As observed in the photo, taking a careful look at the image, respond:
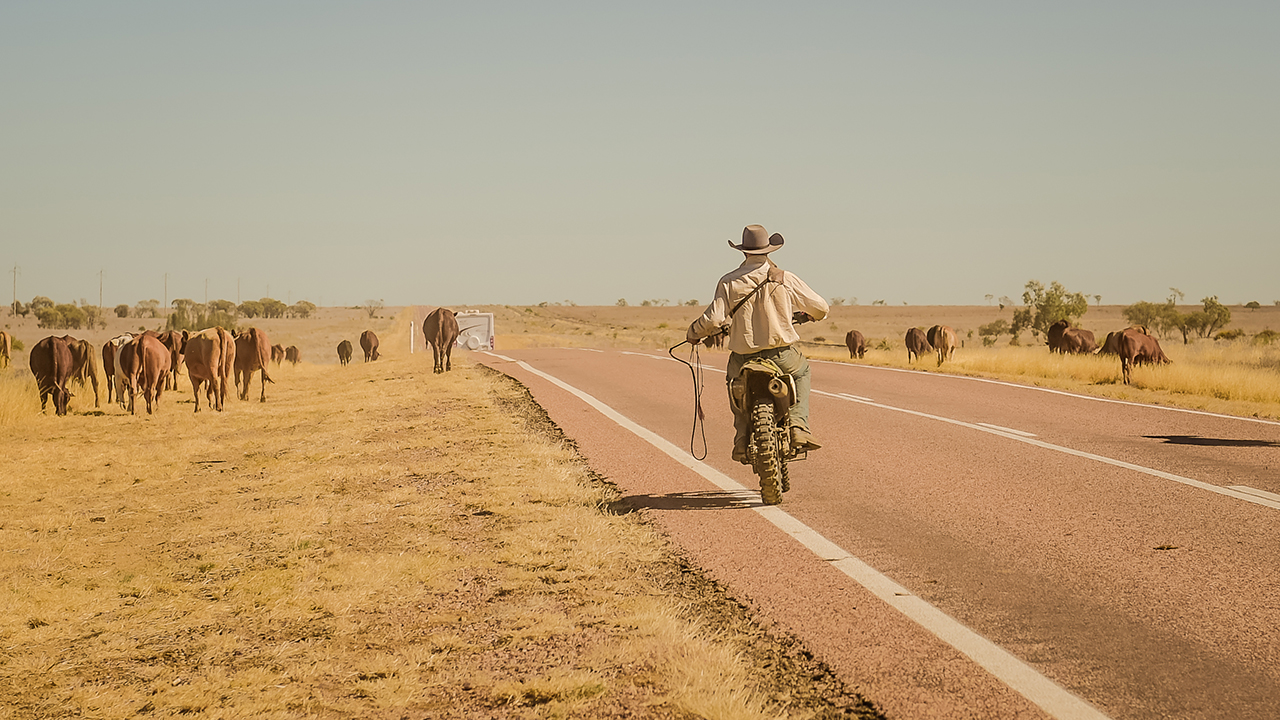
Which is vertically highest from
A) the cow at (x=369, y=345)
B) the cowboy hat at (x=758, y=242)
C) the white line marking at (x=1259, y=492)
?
the cowboy hat at (x=758, y=242)

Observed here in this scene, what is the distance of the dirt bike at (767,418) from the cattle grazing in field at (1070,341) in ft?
84.7

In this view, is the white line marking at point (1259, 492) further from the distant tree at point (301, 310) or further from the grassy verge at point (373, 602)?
the distant tree at point (301, 310)

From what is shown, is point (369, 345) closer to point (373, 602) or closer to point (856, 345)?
point (856, 345)

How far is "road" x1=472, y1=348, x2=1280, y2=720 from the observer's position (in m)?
3.71

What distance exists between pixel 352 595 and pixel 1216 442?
9343 mm

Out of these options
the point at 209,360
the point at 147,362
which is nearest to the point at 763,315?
the point at 209,360

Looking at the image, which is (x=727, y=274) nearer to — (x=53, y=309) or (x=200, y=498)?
(x=200, y=498)

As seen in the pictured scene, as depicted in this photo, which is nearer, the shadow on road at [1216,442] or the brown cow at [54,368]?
the shadow on road at [1216,442]

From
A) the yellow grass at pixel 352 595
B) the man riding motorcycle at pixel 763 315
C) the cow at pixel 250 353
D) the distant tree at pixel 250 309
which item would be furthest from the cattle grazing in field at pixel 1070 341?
the distant tree at pixel 250 309

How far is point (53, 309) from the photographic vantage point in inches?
3265

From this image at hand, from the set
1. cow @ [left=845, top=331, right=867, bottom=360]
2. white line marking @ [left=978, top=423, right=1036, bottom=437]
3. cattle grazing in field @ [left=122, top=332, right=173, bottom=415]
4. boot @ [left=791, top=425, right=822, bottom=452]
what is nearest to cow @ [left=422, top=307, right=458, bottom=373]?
cattle grazing in field @ [left=122, top=332, right=173, bottom=415]

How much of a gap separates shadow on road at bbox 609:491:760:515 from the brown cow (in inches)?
577

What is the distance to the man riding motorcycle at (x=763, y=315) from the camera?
7195 millimetres

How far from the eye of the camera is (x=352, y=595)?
5.05 meters
